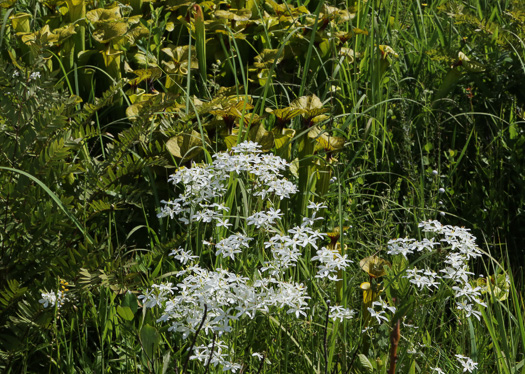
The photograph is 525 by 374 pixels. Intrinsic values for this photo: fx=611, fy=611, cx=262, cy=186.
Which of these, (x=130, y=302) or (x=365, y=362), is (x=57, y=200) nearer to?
(x=130, y=302)

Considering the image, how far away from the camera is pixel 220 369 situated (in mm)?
1465

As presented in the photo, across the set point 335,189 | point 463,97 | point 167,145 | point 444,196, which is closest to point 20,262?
point 167,145

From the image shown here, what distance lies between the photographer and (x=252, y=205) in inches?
76.8

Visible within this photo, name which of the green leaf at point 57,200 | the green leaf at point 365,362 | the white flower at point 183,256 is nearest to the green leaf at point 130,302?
the white flower at point 183,256

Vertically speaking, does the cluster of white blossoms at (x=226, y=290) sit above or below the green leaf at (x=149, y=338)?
above

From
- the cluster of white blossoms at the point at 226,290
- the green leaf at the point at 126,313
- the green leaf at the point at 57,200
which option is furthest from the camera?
the green leaf at the point at 57,200

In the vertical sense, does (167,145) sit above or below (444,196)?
→ above

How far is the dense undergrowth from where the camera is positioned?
1515mm

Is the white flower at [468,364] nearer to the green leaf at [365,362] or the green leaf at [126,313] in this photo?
the green leaf at [365,362]

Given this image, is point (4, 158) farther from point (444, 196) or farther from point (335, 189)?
point (444, 196)

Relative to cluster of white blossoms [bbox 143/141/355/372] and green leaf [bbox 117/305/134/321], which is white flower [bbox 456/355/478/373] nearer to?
cluster of white blossoms [bbox 143/141/355/372]

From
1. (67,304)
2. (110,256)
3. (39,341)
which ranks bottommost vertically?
(39,341)

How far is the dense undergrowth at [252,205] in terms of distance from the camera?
4.97 feet

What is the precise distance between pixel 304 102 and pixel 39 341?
3.87 ft
